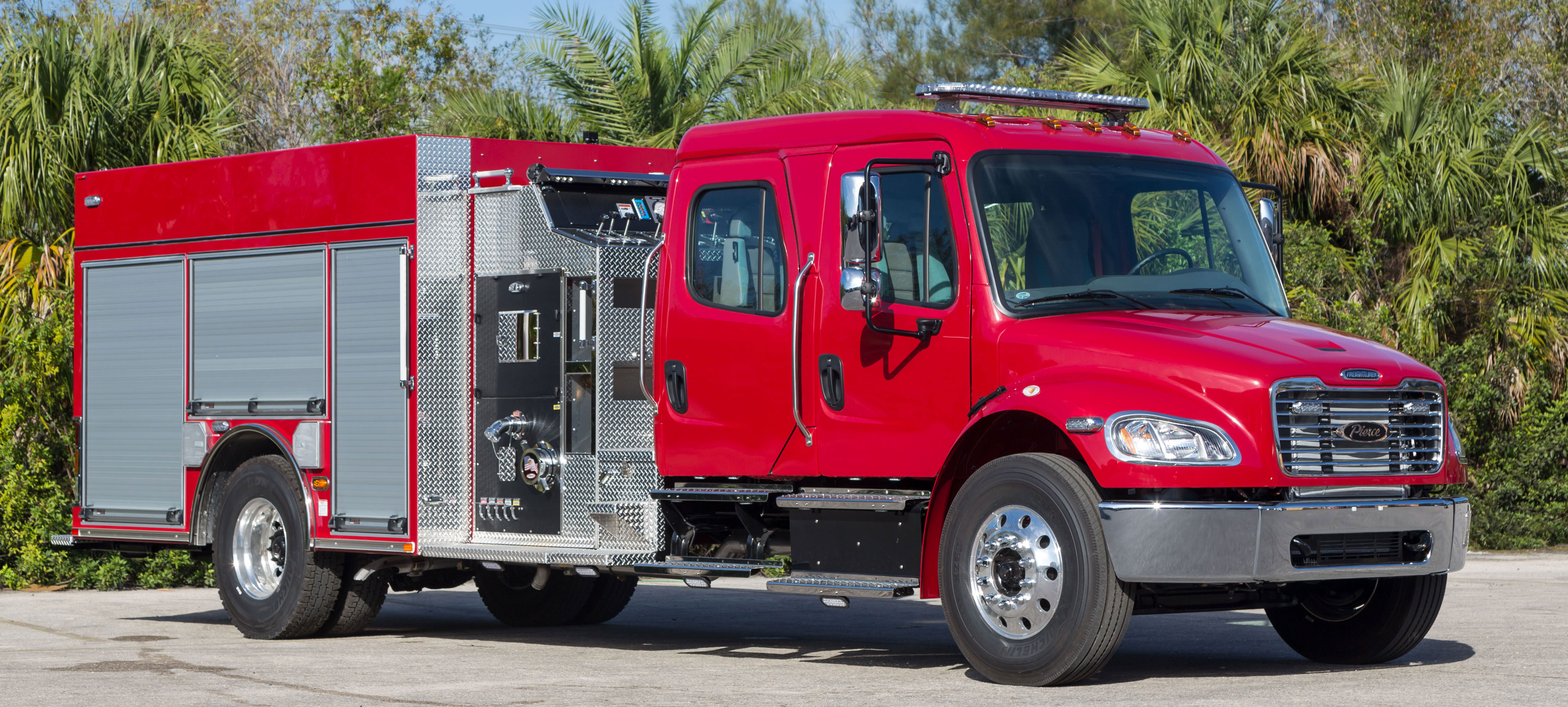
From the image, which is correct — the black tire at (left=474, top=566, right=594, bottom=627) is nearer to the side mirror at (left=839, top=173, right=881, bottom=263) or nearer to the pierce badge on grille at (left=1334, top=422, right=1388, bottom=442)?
the side mirror at (left=839, top=173, right=881, bottom=263)

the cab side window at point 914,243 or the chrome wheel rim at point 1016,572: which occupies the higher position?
the cab side window at point 914,243

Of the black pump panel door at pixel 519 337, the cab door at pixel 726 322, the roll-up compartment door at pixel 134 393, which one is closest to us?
the cab door at pixel 726 322

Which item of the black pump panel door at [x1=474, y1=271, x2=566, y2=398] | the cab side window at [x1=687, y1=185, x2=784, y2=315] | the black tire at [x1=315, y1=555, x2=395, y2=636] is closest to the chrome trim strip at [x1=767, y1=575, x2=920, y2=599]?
the cab side window at [x1=687, y1=185, x2=784, y2=315]

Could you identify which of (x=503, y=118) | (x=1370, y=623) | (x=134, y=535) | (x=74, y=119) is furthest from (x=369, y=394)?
(x=503, y=118)

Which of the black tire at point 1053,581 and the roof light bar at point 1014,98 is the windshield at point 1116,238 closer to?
the roof light bar at point 1014,98

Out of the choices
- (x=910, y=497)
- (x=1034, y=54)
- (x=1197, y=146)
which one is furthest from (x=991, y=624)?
(x=1034, y=54)

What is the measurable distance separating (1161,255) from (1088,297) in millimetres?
542

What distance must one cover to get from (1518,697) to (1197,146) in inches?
129

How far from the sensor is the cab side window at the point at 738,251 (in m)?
9.69

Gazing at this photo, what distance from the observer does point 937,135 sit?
30.0 feet

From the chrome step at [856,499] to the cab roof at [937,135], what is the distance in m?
1.65

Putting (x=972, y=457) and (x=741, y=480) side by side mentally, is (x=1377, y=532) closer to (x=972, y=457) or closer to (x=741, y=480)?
(x=972, y=457)

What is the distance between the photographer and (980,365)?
28.8ft

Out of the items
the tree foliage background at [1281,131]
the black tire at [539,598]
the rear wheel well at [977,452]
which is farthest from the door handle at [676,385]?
the tree foliage background at [1281,131]
